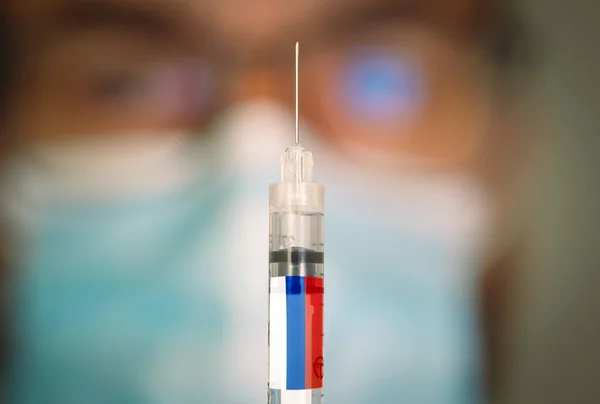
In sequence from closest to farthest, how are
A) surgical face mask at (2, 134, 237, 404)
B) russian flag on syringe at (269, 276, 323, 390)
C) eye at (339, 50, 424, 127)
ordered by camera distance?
russian flag on syringe at (269, 276, 323, 390), surgical face mask at (2, 134, 237, 404), eye at (339, 50, 424, 127)

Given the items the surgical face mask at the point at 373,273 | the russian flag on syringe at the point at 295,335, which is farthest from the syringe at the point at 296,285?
the surgical face mask at the point at 373,273

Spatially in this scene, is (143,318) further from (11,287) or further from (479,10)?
(479,10)

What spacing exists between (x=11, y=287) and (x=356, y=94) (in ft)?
2.17

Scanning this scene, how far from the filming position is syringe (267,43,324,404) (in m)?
0.97

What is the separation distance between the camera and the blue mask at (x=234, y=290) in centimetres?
109

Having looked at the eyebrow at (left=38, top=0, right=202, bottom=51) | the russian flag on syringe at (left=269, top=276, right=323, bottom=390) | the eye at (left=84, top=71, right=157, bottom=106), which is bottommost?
the russian flag on syringe at (left=269, top=276, right=323, bottom=390)

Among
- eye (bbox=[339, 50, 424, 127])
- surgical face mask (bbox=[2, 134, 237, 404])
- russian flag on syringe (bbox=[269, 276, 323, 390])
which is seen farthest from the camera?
eye (bbox=[339, 50, 424, 127])

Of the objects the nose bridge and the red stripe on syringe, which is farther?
the nose bridge

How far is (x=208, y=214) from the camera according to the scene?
1143mm

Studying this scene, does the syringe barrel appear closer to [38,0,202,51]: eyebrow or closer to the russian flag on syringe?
the russian flag on syringe

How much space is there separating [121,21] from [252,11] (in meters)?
0.23

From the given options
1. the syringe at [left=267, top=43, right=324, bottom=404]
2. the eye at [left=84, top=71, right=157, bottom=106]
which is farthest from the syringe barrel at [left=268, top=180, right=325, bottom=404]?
the eye at [left=84, top=71, right=157, bottom=106]

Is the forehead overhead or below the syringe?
overhead

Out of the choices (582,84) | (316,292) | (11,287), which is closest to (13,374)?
A: (11,287)
